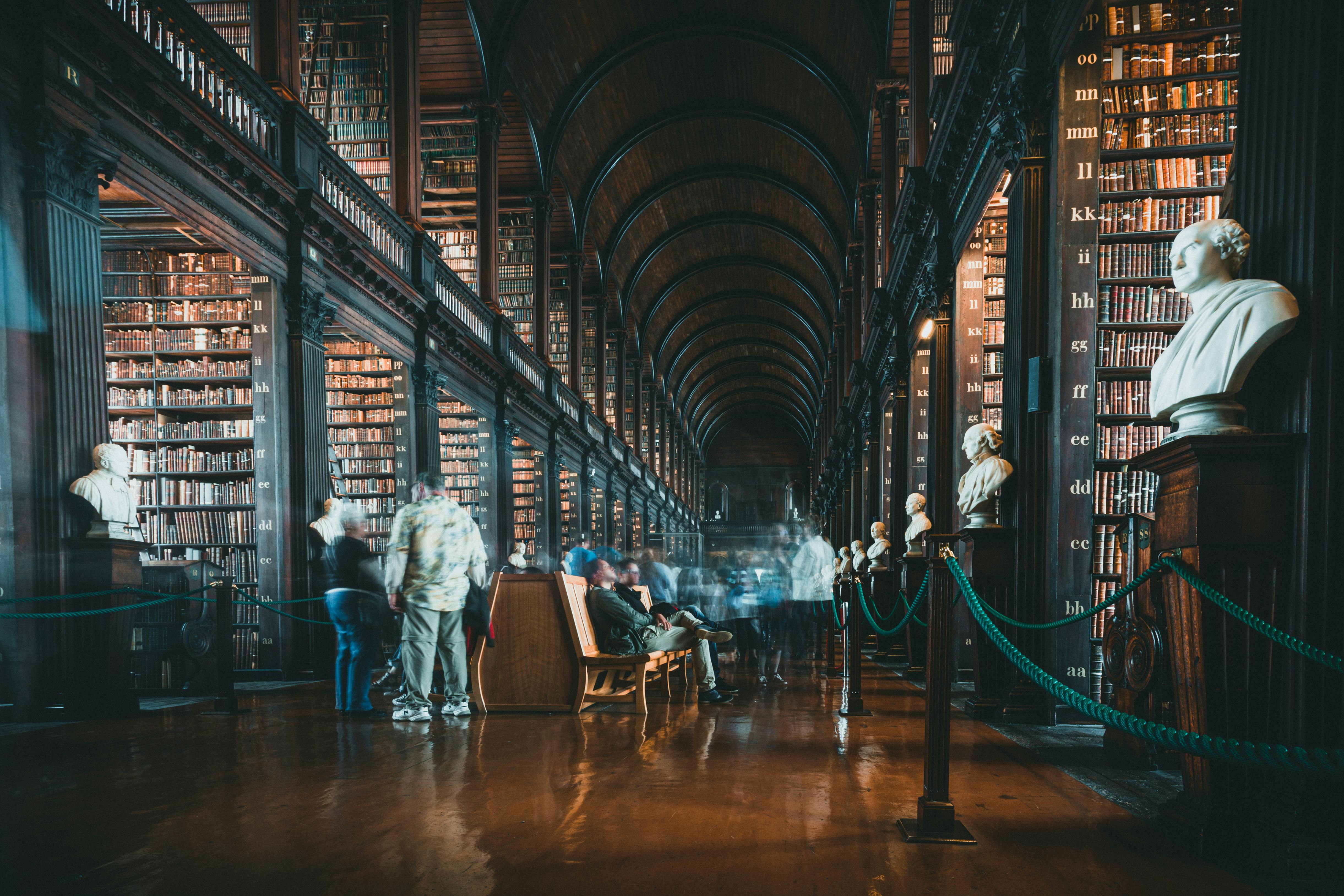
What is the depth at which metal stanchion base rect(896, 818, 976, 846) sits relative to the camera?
7.68 feet

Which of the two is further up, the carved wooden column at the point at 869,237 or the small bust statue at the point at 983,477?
the carved wooden column at the point at 869,237

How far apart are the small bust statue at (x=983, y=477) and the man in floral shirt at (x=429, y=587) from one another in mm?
2716

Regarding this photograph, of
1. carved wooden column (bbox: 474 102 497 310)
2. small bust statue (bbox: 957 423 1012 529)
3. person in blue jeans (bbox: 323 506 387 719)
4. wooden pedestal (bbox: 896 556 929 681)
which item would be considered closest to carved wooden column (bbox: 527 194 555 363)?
carved wooden column (bbox: 474 102 497 310)

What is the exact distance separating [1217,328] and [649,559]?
30.2ft

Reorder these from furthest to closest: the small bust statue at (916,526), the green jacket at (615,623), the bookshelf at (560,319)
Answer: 1. the bookshelf at (560,319)
2. the small bust statue at (916,526)
3. the green jacket at (615,623)

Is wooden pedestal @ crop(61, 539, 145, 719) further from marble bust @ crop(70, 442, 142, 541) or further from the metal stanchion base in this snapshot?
the metal stanchion base

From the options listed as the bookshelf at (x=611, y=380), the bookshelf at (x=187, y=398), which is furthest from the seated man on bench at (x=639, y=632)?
the bookshelf at (x=611, y=380)

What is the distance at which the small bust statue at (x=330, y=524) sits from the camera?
6.88 metres

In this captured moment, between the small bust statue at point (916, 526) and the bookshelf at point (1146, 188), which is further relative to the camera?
the small bust statue at point (916, 526)

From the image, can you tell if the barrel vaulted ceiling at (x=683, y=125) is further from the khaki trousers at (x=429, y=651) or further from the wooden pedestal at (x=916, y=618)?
the khaki trousers at (x=429, y=651)

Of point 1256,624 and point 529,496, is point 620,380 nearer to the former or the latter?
point 529,496

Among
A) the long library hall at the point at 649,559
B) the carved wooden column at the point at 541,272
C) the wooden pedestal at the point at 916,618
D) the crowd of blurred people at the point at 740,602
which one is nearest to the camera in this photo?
the long library hall at the point at 649,559

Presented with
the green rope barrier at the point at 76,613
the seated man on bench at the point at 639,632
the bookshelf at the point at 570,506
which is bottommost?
the bookshelf at the point at 570,506

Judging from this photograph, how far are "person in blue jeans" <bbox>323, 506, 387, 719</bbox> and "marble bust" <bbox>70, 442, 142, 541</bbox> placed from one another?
1108mm
